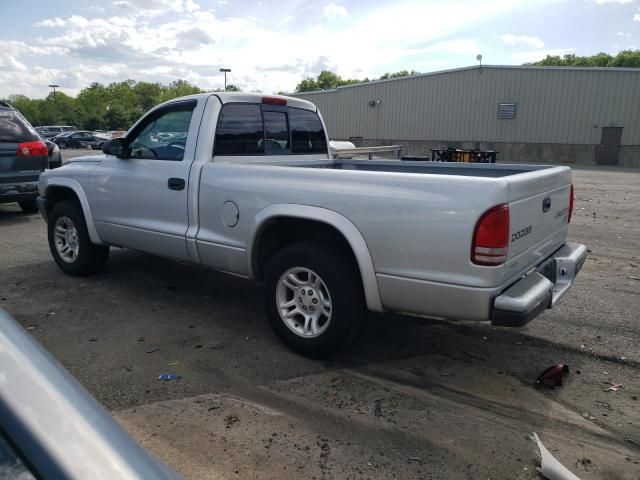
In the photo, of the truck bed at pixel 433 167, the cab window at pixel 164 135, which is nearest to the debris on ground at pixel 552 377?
the truck bed at pixel 433 167

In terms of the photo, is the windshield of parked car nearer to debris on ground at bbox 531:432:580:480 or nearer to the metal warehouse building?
debris on ground at bbox 531:432:580:480

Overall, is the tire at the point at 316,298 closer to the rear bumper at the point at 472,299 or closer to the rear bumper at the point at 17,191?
the rear bumper at the point at 472,299

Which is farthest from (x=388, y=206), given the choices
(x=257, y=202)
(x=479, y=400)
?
(x=479, y=400)

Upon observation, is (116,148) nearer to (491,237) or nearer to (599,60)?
(491,237)

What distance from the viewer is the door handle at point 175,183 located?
4.52 metres

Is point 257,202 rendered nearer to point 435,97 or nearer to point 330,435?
point 330,435

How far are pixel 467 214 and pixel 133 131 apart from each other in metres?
3.54

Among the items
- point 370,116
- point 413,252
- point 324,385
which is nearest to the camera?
point 413,252

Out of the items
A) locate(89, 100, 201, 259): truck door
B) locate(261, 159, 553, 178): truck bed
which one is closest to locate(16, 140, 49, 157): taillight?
locate(89, 100, 201, 259): truck door

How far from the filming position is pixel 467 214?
9.90ft

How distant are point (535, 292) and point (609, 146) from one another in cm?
2968

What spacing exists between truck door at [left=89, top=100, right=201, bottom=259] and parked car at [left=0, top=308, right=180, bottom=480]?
3.36 meters

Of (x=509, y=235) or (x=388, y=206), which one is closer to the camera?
(x=509, y=235)

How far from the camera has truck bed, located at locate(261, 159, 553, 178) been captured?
183 inches
